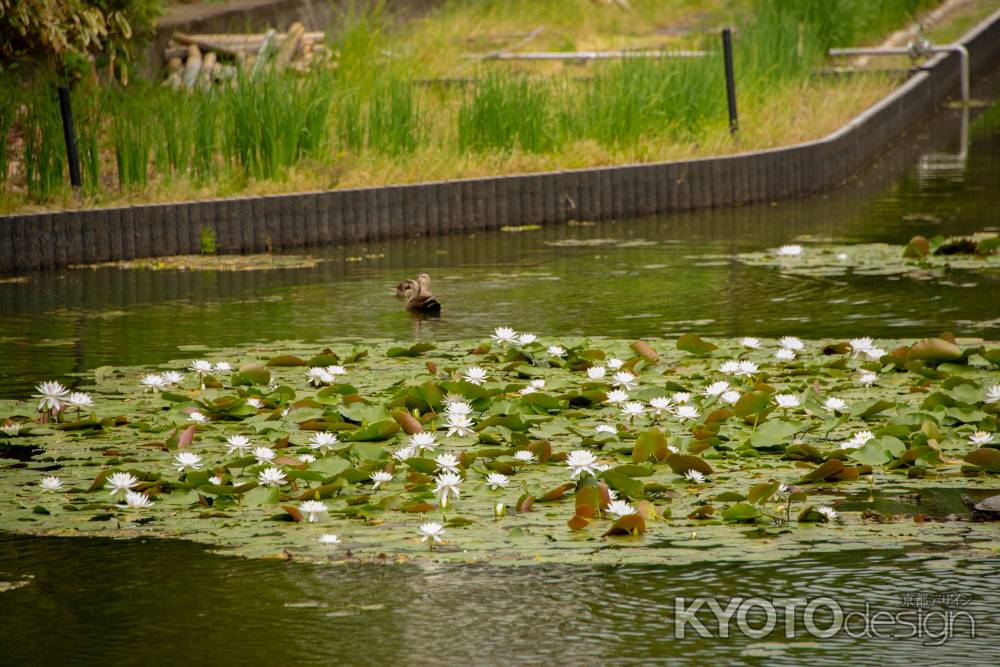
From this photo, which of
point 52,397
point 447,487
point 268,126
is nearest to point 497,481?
point 447,487

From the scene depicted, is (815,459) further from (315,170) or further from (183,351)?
(315,170)

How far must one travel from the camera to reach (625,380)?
692 centimetres

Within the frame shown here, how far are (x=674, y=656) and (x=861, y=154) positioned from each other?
14.4 meters

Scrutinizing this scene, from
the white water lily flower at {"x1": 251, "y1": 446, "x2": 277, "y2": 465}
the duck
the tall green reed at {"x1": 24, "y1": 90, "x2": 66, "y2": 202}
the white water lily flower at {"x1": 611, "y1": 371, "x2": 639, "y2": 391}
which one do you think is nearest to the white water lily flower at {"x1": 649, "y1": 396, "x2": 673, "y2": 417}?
the white water lily flower at {"x1": 611, "y1": 371, "x2": 639, "y2": 391}

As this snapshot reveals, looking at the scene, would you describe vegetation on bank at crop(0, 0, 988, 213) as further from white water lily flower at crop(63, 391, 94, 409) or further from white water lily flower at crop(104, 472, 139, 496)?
white water lily flower at crop(104, 472, 139, 496)

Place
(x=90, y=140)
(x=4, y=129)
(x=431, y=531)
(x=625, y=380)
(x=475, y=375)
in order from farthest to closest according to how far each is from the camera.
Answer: (x=90, y=140), (x=4, y=129), (x=475, y=375), (x=625, y=380), (x=431, y=531)

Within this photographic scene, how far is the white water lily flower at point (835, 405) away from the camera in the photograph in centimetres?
650

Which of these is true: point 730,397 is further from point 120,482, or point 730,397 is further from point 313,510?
point 120,482

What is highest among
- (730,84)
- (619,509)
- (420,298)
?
(730,84)

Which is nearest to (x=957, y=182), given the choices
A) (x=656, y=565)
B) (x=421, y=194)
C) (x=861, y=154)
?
(x=861, y=154)

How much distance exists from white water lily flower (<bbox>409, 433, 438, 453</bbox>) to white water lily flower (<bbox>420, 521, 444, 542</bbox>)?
2.47ft

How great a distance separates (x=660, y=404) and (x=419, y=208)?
727 cm

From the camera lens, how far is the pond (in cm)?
433

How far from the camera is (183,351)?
871cm
